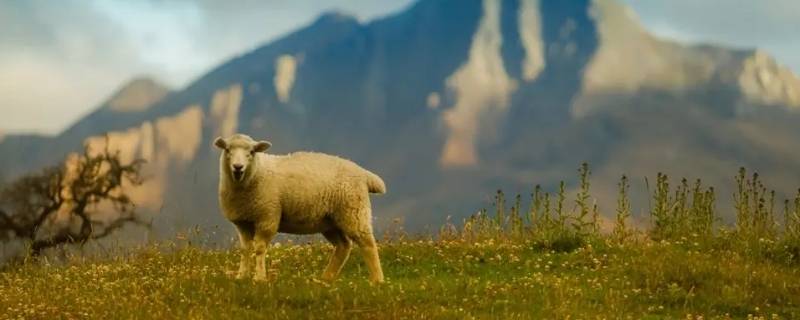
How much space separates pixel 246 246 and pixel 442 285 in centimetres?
306

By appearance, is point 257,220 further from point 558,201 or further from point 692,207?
point 692,207

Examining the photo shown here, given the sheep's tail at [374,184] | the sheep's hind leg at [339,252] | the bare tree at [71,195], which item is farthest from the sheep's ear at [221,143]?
the bare tree at [71,195]

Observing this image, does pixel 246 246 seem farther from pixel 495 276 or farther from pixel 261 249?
pixel 495 276

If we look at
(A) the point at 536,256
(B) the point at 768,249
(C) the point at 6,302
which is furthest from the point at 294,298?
Result: (B) the point at 768,249

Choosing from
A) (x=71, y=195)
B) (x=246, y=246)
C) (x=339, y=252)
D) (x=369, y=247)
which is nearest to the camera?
(x=246, y=246)

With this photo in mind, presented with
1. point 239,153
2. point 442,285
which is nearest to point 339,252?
point 442,285

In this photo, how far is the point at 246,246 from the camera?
1517 centimetres

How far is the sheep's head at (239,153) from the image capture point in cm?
1424

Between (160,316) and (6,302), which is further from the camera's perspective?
(6,302)

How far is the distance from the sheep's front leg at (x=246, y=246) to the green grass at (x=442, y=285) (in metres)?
0.43

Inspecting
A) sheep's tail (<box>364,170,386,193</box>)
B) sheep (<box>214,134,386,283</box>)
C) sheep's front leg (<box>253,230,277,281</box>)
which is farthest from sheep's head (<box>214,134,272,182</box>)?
sheep's tail (<box>364,170,386,193</box>)

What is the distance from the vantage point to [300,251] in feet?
67.0

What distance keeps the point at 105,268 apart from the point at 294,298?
6747 mm

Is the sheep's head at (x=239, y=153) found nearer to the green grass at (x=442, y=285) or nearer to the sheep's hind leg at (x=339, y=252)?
the green grass at (x=442, y=285)
